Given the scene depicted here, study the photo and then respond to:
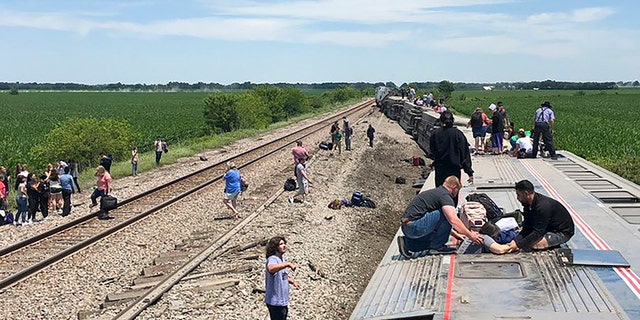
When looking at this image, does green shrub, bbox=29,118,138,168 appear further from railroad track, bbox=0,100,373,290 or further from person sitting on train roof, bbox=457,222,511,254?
person sitting on train roof, bbox=457,222,511,254

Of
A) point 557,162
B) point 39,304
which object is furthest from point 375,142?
point 39,304

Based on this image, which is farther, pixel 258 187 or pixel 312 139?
pixel 312 139

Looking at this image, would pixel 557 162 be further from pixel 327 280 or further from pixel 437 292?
pixel 437 292

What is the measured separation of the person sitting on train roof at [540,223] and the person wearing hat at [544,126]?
916 cm

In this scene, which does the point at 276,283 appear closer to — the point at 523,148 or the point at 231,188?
the point at 231,188

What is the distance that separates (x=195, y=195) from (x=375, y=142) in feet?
56.7

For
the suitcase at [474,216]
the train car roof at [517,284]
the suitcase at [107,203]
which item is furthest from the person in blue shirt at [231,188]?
the suitcase at [474,216]

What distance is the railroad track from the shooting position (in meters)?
12.1

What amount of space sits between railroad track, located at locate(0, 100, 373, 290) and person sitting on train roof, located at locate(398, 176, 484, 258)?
6.90 m

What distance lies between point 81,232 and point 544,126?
36.2ft

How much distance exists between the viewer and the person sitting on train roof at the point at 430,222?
784 cm

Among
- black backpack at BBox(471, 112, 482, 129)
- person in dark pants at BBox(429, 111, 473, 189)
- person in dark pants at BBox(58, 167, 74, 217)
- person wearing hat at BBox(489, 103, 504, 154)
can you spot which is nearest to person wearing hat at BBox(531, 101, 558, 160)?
person wearing hat at BBox(489, 103, 504, 154)

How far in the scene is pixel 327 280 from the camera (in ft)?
37.6

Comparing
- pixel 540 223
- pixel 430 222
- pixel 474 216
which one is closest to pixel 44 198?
pixel 430 222
